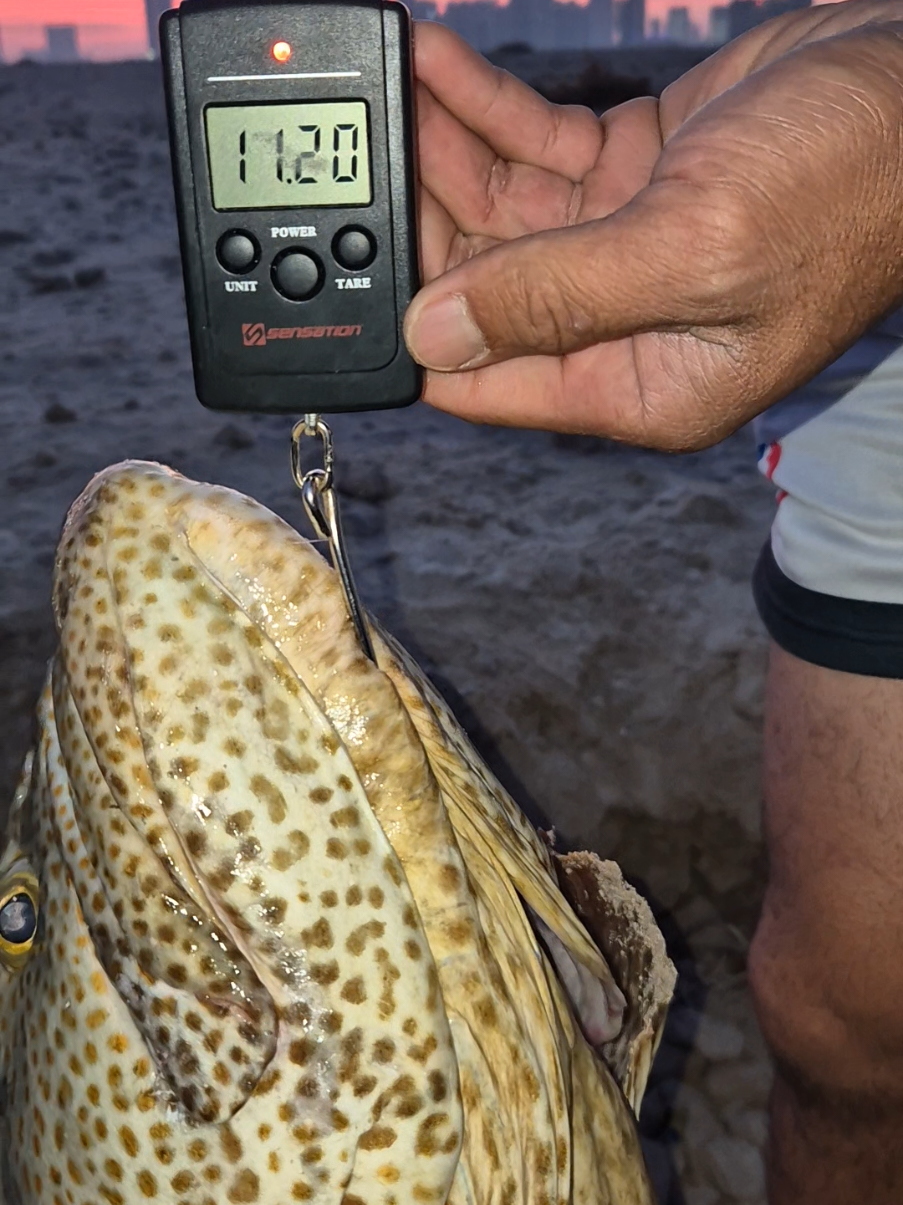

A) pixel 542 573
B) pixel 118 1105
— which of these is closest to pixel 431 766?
pixel 118 1105

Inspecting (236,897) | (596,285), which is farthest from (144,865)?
(596,285)

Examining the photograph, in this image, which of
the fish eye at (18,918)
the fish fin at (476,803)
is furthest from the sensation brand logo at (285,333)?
the fish eye at (18,918)

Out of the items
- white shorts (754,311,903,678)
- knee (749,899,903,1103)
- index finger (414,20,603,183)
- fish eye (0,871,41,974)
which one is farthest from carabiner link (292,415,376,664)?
knee (749,899,903,1103)

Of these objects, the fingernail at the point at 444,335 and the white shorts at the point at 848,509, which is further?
the white shorts at the point at 848,509

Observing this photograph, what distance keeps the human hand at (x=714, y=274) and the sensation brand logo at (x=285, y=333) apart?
0.07 meters

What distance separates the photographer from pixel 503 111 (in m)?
1.57

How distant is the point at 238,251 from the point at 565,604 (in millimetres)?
2612

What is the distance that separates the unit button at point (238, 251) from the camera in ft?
3.70

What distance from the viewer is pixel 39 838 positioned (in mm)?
1131

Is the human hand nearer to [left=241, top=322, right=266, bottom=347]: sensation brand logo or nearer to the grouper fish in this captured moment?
[left=241, top=322, right=266, bottom=347]: sensation brand logo

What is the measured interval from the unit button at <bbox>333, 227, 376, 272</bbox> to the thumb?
68 millimetres

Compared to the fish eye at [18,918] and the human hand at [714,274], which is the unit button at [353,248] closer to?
the human hand at [714,274]

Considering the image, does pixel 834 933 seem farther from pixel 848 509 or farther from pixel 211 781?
pixel 211 781

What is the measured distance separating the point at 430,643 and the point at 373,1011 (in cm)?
250
